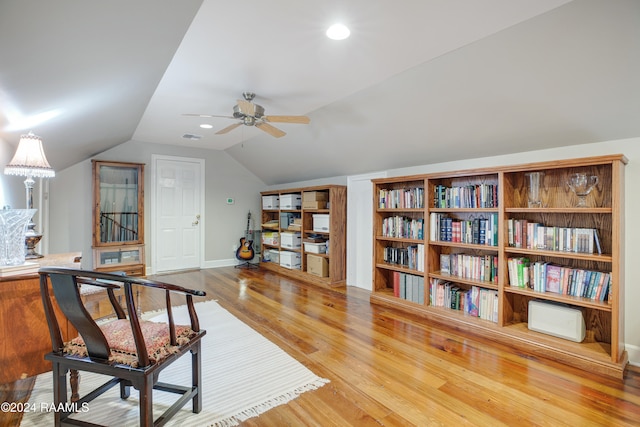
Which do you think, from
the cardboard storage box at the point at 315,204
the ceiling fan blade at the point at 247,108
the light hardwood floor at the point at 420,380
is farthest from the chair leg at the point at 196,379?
the cardboard storage box at the point at 315,204

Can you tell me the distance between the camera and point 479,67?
2170mm

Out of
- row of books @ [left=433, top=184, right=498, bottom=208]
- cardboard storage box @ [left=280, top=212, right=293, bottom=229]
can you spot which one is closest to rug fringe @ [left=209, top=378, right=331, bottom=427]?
row of books @ [left=433, top=184, right=498, bottom=208]

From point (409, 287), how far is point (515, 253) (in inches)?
45.1

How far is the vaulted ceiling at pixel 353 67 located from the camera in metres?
1.44

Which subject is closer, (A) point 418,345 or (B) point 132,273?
(A) point 418,345

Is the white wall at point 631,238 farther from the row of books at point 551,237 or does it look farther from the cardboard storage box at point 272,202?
the cardboard storage box at point 272,202

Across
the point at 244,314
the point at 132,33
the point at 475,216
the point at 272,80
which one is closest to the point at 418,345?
the point at 475,216

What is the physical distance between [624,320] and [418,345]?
1597 mm

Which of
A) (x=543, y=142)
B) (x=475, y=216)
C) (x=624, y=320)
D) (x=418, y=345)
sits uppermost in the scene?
(x=543, y=142)

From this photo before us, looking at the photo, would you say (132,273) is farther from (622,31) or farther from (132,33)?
(622,31)

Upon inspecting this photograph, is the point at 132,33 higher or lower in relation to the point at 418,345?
higher

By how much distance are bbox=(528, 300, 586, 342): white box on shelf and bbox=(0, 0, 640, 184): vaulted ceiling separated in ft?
4.63

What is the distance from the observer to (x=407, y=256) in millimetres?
3674

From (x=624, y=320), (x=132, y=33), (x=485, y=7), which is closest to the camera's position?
(x=132, y=33)
